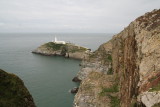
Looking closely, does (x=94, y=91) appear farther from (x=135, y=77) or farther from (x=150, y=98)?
(x=150, y=98)

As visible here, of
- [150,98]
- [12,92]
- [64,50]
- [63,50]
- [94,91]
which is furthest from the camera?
[64,50]

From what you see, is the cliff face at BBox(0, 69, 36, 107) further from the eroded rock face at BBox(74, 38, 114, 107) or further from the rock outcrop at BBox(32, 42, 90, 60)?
the rock outcrop at BBox(32, 42, 90, 60)

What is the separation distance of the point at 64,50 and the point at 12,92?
131594mm

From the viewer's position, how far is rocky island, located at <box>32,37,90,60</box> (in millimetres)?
135613

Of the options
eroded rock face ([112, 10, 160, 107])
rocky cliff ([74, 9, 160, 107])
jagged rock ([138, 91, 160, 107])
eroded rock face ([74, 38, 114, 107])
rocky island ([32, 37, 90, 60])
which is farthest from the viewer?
rocky island ([32, 37, 90, 60])

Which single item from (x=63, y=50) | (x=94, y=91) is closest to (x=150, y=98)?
(x=94, y=91)

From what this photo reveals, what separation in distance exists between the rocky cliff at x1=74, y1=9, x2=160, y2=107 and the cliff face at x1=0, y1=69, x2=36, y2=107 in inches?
454

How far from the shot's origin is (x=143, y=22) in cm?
3572

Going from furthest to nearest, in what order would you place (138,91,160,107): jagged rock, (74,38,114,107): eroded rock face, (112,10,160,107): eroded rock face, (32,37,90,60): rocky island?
1. (32,37,90,60): rocky island
2. (74,38,114,107): eroded rock face
3. (112,10,160,107): eroded rock face
4. (138,91,160,107): jagged rock

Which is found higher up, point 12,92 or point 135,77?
point 12,92

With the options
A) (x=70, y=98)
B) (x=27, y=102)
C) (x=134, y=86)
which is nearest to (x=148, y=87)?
(x=134, y=86)

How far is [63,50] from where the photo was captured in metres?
147

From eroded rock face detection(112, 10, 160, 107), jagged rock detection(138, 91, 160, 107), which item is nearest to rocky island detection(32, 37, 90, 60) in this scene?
Answer: eroded rock face detection(112, 10, 160, 107)

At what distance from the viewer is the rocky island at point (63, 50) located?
136 meters
